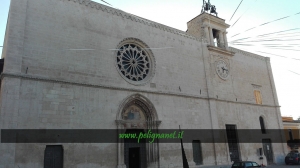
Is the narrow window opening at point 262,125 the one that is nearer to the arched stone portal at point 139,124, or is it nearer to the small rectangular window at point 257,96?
the small rectangular window at point 257,96

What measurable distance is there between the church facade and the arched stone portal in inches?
2.5

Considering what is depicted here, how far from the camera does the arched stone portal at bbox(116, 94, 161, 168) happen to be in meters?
14.5

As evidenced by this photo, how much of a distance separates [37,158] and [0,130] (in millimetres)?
2057

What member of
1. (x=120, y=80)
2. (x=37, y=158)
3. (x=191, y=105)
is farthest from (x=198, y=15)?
(x=37, y=158)

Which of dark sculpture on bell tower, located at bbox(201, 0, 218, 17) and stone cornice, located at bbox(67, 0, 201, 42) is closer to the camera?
stone cornice, located at bbox(67, 0, 201, 42)

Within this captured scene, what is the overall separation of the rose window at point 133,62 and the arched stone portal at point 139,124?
1.50 m

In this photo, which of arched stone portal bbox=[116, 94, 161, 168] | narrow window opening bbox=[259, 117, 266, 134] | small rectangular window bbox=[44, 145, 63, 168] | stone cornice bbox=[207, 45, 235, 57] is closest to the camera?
small rectangular window bbox=[44, 145, 63, 168]

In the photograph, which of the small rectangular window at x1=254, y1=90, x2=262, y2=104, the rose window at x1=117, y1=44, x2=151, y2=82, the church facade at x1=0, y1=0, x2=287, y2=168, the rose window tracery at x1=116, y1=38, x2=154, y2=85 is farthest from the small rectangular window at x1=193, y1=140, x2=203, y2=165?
the small rectangular window at x1=254, y1=90, x2=262, y2=104

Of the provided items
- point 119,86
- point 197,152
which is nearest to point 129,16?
point 119,86

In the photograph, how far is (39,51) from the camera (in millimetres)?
12305

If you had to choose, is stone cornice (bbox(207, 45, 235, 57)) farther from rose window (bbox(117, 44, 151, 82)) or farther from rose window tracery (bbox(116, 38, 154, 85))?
rose window (bbox(117, 44, 151, 82))

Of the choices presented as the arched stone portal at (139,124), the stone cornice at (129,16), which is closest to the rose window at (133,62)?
the arched stone portal at (139,124)

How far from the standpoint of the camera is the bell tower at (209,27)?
21056 millimetres

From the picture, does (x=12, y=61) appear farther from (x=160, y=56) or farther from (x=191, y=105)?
(x=191, y=105)
